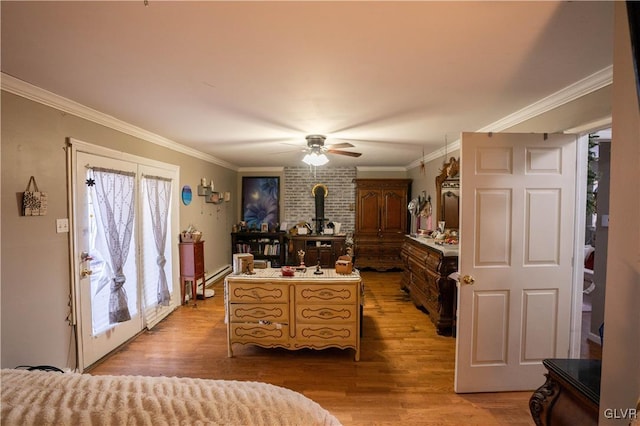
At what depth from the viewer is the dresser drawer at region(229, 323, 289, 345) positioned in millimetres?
2676

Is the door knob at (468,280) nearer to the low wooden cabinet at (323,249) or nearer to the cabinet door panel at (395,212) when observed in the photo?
the low wooden cabinet at (323,249)

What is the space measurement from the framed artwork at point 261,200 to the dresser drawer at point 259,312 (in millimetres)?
3893

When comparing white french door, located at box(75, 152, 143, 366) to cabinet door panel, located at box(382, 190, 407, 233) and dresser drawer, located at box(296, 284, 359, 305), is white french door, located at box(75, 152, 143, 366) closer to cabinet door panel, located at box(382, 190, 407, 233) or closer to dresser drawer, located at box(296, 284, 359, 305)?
dresser drawer, located at box(296, 284, 359, 305)

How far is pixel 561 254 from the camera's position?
2.14m

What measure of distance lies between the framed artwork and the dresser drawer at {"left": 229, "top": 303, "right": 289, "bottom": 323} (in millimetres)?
3893

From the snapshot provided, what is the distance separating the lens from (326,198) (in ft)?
21.3

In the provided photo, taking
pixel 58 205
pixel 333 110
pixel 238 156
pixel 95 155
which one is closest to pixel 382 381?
pixel 333 110

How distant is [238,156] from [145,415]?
183 inches

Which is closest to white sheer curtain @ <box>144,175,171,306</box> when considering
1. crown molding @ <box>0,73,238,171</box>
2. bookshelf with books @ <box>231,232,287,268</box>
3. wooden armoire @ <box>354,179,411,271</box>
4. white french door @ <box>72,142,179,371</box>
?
white french door @ <box>72,142,179,371</box>

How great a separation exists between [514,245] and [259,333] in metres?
2.42

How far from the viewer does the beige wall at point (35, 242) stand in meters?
1.90

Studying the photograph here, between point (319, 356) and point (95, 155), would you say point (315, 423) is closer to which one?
point (319, 356)

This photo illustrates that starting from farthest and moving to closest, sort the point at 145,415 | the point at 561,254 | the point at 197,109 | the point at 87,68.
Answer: the point at 197,109 < the point at 561,254 < the point at 87,68 < the point at 145,415

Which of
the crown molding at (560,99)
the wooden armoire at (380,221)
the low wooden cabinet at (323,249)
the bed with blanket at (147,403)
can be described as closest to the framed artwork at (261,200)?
the low wooden cabinet at (323,249)
